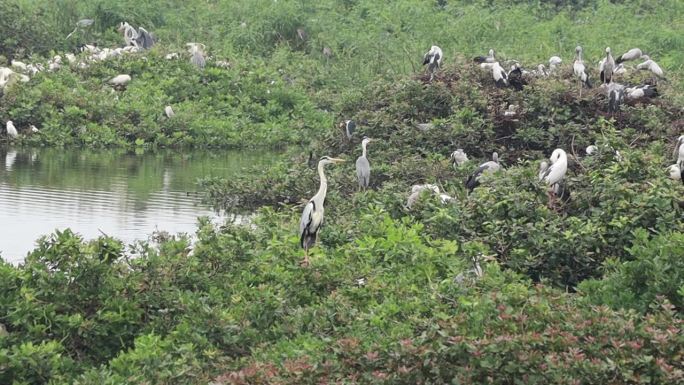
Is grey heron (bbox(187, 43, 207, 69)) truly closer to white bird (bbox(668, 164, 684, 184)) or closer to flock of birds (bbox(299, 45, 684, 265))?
flock of birds (bbox(299, 45, 684, 265))

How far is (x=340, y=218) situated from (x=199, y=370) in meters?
4.52

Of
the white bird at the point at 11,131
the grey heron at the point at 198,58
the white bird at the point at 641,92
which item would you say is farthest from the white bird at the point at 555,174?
the grey heron at the point at 198,58

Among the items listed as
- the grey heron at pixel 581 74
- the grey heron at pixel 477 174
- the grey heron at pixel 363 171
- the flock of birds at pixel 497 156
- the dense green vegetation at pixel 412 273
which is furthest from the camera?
the grey heron at pixel 581 74

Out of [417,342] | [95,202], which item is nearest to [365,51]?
[95,202]

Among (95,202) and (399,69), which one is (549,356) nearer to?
(95,202)

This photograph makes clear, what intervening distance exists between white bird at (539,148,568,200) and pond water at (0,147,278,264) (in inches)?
124

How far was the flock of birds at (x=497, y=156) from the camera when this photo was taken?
1009cm

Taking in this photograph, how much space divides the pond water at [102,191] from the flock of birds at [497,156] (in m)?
1.70

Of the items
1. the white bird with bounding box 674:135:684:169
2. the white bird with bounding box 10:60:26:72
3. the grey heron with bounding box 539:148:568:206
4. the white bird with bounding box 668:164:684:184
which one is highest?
the white bird with bounding box 674:135:684:169

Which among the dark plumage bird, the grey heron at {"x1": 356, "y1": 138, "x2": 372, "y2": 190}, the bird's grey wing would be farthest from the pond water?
the dark plumage bird

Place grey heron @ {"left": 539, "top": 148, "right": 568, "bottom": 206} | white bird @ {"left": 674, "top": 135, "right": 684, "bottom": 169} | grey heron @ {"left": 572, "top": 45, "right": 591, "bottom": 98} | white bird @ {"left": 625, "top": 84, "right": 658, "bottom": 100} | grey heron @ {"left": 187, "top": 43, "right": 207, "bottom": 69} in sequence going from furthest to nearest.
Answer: grey heron @ {"left": 187, "top": 43, "right": 207, "bottom": 69} < grey heron @ {"left": 572, "top": 45, "right": 591, "bottom": 98} < white bird @ {"left": 625, "top": 84, "right": 658, "bottom": 100} < white bird @ {"left": 674, "top": 135, "right": 684, "bottom": 169} < grey heron @ {"left": 539, "top": 148, "right": 568, "bottom": 206}

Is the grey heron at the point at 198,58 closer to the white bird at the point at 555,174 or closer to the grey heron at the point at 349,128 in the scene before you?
the grey heron at the point at 349,128

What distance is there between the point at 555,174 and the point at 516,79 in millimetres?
4624

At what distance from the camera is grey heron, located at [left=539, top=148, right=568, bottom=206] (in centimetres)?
1034
